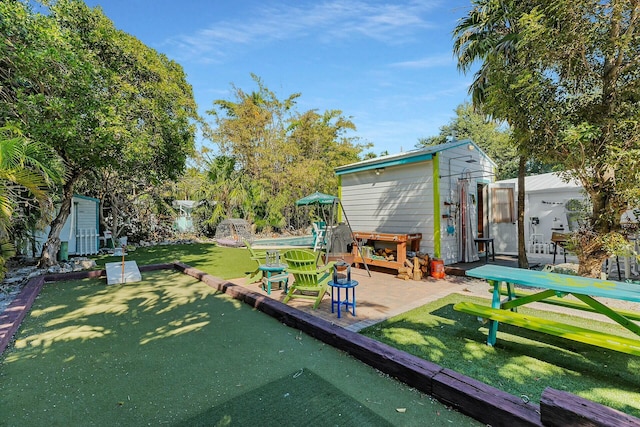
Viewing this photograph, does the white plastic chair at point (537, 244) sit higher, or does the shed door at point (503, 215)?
the shed door at point (503, 215)

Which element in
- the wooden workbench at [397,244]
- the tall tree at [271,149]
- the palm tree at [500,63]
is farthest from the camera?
the tall tree at [271,149]

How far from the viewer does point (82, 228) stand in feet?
37.2

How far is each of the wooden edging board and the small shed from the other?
767 cm

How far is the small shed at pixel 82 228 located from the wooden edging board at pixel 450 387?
7.67 metres

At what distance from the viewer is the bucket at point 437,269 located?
22.4 feet

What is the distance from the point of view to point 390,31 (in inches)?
338

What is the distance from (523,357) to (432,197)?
4924 millimetres

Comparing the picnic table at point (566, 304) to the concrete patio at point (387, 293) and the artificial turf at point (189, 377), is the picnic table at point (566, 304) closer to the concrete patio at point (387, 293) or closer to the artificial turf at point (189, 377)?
the artificial turf at point (189, 377)

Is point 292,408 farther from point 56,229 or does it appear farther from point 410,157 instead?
point 56,229

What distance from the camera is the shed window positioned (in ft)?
29.2

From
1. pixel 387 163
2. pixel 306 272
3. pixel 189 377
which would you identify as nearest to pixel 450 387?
pixel 189 377

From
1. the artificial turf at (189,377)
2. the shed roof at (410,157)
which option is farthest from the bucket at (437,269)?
the artificial turf at (189,377)

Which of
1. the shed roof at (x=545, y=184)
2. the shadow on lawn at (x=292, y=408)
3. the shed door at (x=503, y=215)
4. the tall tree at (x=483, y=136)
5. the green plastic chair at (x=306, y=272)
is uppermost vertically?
the tall tree at (x=483, y=136)

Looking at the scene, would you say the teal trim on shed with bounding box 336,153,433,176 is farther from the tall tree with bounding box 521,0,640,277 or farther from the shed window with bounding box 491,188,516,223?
the shed window with bounding box 491,188,516,223
